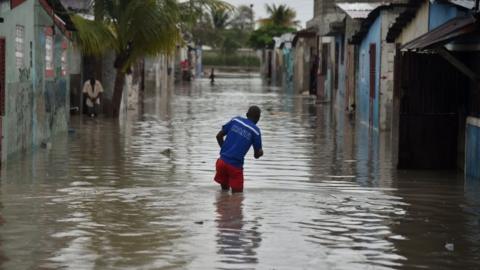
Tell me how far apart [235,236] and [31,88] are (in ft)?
35.5

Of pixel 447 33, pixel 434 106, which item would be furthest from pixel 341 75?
pixel 447 33

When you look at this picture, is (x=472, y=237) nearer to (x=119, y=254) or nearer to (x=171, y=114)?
(x=119, y=254)

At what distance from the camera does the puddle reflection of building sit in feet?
31.9

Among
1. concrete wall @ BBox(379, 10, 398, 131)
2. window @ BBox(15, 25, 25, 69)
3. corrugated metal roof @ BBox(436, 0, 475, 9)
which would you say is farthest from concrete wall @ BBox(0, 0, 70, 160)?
concrete wall @ BBox(379, 10, 398, 131)

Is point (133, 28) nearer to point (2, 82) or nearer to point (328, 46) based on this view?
point (2, 82)

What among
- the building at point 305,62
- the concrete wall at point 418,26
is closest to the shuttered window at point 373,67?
the concrete wall at point 418,26

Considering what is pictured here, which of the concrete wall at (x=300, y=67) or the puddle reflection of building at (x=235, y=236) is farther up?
the concrete wall at (x=300, y=67)

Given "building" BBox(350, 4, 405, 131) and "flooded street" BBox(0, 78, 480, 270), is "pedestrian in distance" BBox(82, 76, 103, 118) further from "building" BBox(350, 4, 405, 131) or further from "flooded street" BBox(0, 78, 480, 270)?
"flooded street" BBox(0, 78, 480, 270)

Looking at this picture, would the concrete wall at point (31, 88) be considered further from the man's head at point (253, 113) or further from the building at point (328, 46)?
the building at point (328, 46)

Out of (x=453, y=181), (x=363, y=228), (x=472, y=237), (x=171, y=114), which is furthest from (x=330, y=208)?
(x=171, y=114)

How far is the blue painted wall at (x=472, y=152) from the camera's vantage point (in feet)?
53.8

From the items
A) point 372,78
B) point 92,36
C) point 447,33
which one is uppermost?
point 92,36

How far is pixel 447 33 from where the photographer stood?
1573cm

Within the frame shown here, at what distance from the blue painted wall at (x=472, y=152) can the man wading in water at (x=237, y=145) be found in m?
4.04
